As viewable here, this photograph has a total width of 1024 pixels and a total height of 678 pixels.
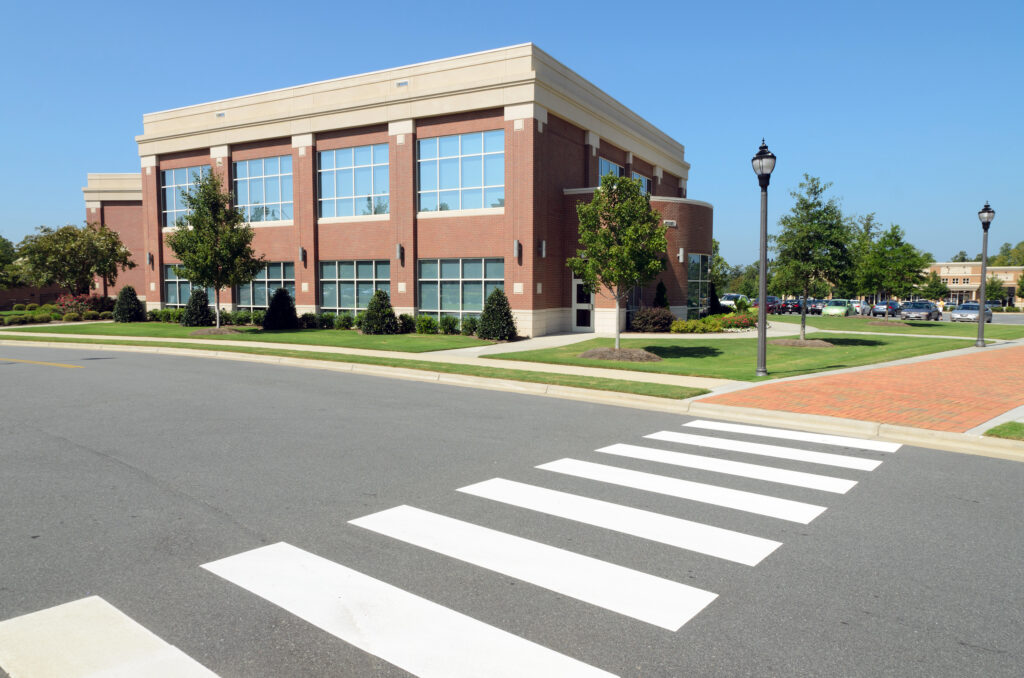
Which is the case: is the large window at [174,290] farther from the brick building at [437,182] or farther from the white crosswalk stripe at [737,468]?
the white crosswalk stripe at [737,468]

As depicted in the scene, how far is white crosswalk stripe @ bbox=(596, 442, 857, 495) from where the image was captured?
21.7 feet

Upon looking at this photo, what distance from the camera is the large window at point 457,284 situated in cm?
2695

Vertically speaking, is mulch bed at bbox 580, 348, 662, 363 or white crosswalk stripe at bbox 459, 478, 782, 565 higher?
mulch bed at bbox 580, 348, 662, 363

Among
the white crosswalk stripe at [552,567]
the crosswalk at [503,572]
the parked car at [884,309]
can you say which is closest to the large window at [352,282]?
the crosswalk at [503,572]

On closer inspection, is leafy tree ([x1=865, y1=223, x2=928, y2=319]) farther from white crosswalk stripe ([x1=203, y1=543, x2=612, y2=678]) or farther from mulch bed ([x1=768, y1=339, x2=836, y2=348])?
white crosswalk stripe ([x1=203, y1=543, x2=612, y2=678])

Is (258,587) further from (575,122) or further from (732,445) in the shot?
(575,122)

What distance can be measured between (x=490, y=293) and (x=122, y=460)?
19.8 metres

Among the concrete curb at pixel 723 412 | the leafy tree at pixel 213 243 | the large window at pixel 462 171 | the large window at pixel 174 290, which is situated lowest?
the concrete curb at pixel 723 412

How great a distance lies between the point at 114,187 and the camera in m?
43.2

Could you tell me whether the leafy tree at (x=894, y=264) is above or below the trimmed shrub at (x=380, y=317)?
above

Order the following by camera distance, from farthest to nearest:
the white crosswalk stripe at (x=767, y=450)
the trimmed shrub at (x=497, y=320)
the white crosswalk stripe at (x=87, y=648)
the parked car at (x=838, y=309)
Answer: the parked car at (x=838, y=309), the trimmed shrub at (x=497, y=320), the white crosswalk stripe at (x=767, y=450), the white crosswalk stripe at (x=87, y=648)

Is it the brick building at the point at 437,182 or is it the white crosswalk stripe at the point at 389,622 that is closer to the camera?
the white crosswalk stripe at the point at 389,622

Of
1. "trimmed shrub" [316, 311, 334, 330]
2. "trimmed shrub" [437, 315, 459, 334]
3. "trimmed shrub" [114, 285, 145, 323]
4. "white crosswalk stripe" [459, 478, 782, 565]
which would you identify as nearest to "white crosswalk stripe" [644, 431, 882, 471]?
"white crosswalk stripe" [459, 478, 782, 565]

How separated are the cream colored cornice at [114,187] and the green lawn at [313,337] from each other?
13.4 metres
